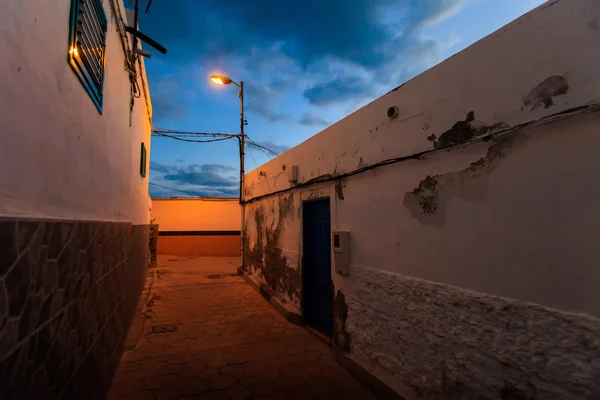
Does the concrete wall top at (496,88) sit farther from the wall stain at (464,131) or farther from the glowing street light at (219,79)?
the glowing street light at (219,79)

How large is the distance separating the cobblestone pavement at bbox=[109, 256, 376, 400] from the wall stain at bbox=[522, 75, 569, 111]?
10.1 feet

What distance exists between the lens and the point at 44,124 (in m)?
1.80

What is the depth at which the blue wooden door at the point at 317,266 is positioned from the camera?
5109 mm

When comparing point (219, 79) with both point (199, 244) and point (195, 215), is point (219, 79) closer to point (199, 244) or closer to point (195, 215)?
point (195, 215)

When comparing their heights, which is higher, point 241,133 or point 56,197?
point 241,133

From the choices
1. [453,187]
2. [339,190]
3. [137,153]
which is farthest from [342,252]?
[137,153]

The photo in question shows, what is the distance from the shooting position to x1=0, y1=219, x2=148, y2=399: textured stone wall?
1440 millimetres

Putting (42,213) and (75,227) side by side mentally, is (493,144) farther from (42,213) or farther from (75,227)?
(75,227)

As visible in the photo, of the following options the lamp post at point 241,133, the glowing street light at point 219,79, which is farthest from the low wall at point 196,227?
the glowing street light at point 219,79

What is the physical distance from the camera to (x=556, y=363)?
6.66 feet

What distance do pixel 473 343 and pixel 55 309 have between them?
2.94m

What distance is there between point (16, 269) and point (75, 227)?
0.94m

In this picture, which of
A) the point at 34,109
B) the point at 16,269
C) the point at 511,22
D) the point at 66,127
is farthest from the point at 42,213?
the point at 511,22

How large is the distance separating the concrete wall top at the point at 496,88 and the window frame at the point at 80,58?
2.86 m
